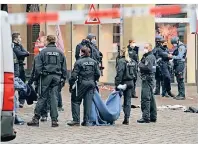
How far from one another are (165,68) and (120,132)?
7.34 metres

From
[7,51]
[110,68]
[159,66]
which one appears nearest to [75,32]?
[110,68]

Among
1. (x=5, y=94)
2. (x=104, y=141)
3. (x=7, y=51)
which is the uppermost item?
(x=7, y=51)

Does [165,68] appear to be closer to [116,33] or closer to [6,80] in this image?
[116,33]

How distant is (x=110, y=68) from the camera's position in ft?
73.8

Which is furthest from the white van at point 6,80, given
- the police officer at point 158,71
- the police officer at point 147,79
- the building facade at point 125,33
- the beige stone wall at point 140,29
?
the beige stone wall at point 140,29

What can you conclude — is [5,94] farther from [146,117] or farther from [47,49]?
[146,117]

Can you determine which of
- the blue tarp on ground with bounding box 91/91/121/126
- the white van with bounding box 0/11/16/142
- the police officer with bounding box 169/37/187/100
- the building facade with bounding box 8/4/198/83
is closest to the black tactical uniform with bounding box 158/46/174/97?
the police officer with bounding box 169/37/187/100

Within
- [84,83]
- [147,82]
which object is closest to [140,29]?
[147,82]

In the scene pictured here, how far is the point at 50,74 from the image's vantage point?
12.0 meters

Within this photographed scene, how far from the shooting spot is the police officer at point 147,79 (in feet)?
41.4

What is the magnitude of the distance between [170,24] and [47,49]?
11.0 metres

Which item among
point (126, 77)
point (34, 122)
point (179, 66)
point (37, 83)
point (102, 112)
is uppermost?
point (179, 66)

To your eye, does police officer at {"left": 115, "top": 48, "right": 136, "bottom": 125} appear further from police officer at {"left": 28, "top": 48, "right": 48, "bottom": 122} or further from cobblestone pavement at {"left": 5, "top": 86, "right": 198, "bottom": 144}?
police officer at {"left": 28, "top": 48, "right": 48, "bottom": 122}

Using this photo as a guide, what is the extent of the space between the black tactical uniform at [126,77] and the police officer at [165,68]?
5441mm
